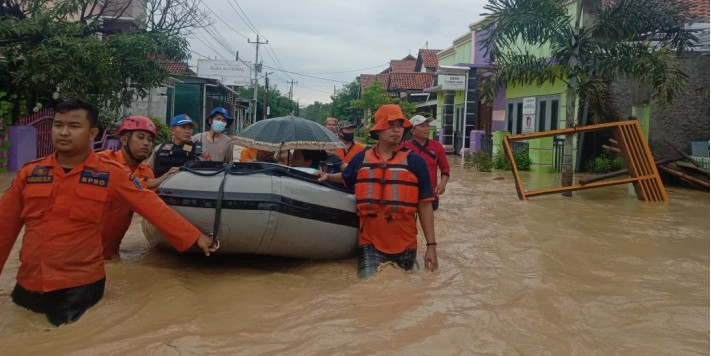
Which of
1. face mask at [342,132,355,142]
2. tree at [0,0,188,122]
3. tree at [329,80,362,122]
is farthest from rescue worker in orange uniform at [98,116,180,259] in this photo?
tree at [329,80,362,122]

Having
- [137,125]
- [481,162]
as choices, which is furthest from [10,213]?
[481,162]

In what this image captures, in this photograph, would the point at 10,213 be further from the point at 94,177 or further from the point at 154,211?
the point at 154,211

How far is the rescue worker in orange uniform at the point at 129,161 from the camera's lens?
4.53 m

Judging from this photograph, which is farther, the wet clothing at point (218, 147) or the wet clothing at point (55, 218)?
the wet clothing at point (218, 147)

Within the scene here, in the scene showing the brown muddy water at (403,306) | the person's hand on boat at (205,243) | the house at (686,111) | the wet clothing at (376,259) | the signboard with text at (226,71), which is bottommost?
the brown muddy water at (403,306)

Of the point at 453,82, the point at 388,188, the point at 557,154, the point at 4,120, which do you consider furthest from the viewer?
the point at 453,82

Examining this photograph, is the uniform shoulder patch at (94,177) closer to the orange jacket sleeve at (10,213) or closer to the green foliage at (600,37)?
the orange jacket sleeve at (10,213)

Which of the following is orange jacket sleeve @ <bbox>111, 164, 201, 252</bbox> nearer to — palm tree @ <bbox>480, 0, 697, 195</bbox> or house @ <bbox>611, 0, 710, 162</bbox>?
palm tree @ <bbox>480, 0, 697, 195</bbox>

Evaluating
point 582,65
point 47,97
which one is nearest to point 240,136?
point 582,65

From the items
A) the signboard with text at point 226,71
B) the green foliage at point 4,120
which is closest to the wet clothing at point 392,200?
the green foliage at point 4,120

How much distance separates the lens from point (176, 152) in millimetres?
5930

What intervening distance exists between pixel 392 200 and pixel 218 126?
116 inches

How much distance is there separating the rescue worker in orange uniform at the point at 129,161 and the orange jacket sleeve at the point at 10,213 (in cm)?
92

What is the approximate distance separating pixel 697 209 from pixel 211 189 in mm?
8235
